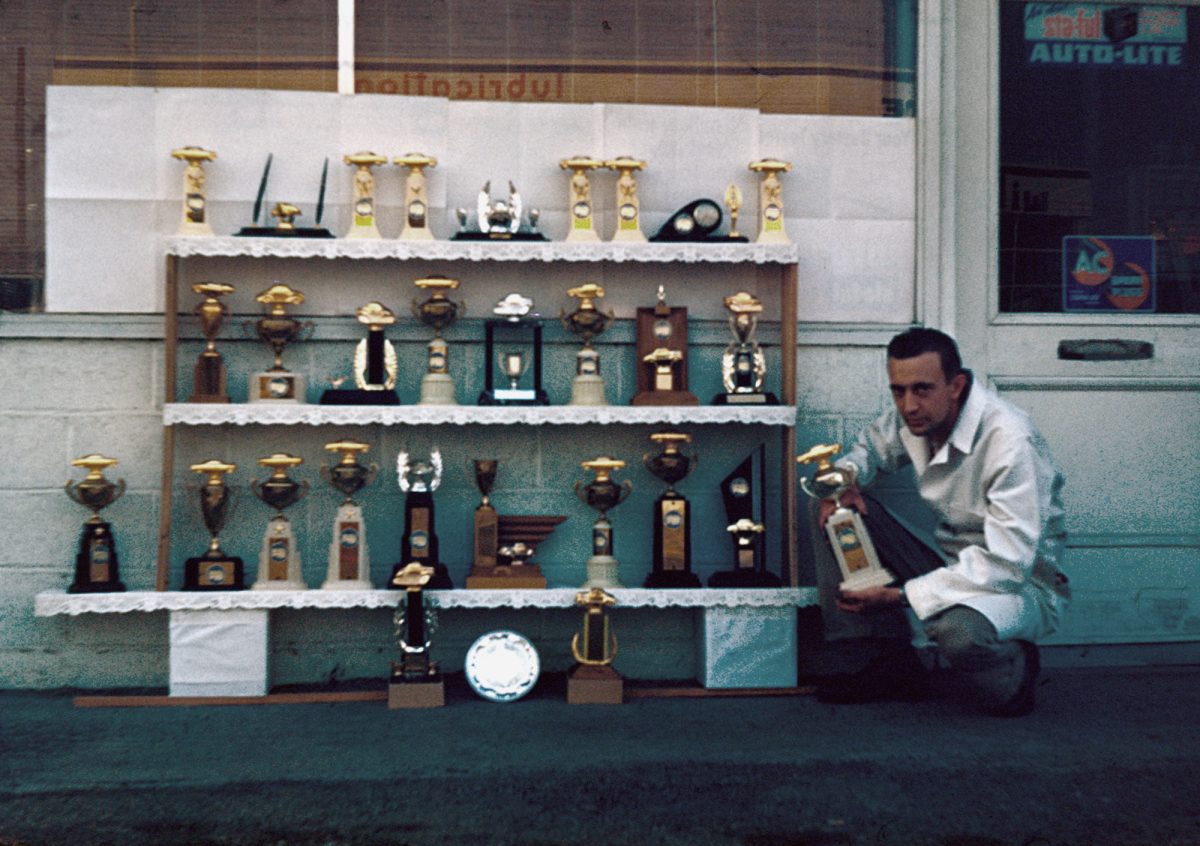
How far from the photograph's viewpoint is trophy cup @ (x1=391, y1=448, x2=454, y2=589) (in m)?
4.07

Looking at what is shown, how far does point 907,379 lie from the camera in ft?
12.2

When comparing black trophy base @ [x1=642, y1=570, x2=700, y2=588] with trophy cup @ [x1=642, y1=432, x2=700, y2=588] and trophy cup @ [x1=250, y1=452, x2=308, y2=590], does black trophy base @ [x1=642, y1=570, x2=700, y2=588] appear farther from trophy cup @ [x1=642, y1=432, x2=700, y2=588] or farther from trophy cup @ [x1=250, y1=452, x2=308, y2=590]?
trophy cup @ [x1=250, y1=452, x2=308, y2=590]

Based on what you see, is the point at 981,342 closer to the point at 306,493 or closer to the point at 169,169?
the point at 306,493

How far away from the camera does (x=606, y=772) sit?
3172 millimetres

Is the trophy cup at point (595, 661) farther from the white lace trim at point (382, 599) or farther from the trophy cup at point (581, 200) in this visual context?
the trophy cup at point (581, 200)

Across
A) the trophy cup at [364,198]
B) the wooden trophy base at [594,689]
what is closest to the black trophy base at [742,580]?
the wooden trophy base at [594,689]

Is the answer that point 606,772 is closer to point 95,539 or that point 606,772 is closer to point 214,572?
point 214,572

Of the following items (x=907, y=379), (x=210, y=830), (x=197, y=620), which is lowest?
(x=210, y=830)

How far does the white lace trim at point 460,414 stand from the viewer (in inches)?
155

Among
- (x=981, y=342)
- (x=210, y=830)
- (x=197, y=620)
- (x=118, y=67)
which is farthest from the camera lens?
(x=981, y=342)

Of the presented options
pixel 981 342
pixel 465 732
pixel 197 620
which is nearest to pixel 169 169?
pixel 197 620

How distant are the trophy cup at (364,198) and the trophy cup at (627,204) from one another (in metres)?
0.70

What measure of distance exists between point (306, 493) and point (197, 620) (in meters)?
0.51

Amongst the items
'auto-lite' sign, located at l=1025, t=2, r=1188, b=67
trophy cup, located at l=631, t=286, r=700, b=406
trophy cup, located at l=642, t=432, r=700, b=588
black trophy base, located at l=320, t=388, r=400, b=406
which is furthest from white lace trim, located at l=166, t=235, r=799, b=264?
'auto-lite' sign, located at l=1025, t=2, r=1188, b=67
